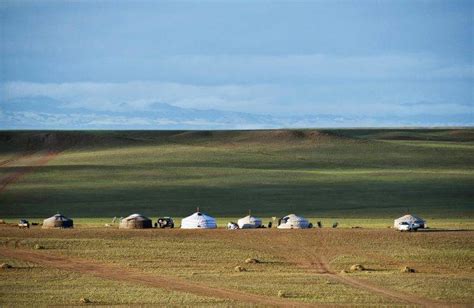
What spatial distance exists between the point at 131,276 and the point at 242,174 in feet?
216

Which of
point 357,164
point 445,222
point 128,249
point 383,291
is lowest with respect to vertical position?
point 383,291

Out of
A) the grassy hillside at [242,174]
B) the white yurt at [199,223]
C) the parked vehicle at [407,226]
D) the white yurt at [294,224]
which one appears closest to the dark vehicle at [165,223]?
the white yurt at [199,223]

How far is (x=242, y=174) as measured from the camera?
122m

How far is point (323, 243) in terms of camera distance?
6769 cm

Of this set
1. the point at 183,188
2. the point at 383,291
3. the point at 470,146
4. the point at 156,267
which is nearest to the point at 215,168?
the point at 183,188

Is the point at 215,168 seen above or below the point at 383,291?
above

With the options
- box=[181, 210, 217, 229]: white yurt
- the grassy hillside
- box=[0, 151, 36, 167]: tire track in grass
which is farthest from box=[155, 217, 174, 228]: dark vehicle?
box=[0, 151, 36, 167]: tire track in grass

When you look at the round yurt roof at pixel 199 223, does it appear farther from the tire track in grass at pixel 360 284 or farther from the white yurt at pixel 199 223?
the tire track in grass at pixel 360 284

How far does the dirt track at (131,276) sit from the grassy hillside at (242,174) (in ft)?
106

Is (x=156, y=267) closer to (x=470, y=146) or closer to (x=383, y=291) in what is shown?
(x=383, y=291)

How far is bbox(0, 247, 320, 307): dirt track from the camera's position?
158ft

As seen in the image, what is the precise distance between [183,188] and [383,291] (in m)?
61.8

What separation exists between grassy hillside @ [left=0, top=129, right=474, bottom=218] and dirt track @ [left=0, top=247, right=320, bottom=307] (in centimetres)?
3240

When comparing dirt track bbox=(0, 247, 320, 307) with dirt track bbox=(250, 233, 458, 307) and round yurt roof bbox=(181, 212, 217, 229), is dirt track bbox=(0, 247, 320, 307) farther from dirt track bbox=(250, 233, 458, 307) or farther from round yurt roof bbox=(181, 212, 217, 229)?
round yurt roof bbox=(181, 212, 217, 229)
